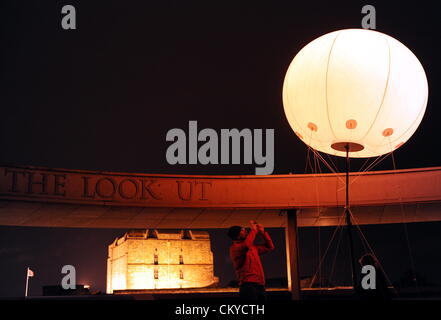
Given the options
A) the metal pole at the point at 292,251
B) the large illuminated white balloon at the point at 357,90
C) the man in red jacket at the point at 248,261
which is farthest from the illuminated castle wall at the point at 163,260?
the man in red jacket at the point at 248,261

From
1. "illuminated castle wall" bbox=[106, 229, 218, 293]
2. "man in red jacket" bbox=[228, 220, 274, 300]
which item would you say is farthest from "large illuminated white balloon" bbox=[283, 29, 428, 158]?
"illuminated castle wall" bbox=[106, 229, 218, 293]

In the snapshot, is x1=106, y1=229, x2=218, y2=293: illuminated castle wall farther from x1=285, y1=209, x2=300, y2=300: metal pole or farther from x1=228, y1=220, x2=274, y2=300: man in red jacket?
x1=228, y1=220, x2=274, y2=300: man in red jacket

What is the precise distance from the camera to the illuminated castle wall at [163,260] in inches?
1743

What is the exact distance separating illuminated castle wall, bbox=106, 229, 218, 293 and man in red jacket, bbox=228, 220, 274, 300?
36.9m

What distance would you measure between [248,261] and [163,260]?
37.9 metres

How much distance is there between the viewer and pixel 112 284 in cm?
5072

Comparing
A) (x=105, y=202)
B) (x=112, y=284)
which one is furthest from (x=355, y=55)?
(x=112, y=284)

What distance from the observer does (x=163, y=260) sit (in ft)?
148

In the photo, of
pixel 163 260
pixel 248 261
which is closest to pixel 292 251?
pixel 248 261
